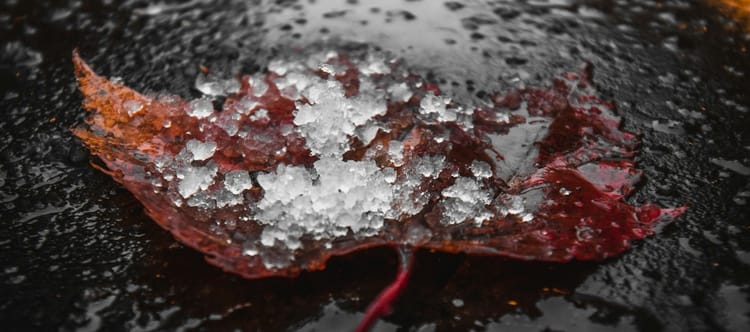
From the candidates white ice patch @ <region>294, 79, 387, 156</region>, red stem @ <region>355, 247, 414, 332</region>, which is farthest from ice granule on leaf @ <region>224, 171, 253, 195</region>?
red stem @ <region>355, 247, 414, 332</region>

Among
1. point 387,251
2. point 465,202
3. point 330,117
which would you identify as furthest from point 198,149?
point 465,202

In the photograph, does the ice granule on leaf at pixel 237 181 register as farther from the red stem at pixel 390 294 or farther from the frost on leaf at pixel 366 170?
the red stem at pixel 390 294

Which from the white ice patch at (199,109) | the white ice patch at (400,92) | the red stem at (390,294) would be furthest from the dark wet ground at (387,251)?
the white ice patch at (199,109)

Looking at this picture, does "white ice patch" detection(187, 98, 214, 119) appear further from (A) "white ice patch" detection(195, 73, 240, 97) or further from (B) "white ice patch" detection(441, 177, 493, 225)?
(B) "white ice patch" detection(441, 177, 493, 225)

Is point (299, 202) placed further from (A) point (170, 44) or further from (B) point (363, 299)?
(A) point (170, 44)

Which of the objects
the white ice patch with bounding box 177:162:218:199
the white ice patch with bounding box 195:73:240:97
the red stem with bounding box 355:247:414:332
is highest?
the white ice patch with bounding box 177:162:218:199

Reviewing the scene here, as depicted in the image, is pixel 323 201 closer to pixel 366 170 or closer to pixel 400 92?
pixel 366 170

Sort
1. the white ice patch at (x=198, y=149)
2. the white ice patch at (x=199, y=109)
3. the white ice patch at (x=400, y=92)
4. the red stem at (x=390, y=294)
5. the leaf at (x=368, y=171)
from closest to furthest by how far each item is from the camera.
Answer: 1. the red stem at (x=390, y=294)
2. the leaf at (x=368, y=171)
3. the white ice patch at (x=198, y=149)
4. the white ice patch at (x=199, y=109)
5. the white ice patch at (x=400, y=92)
